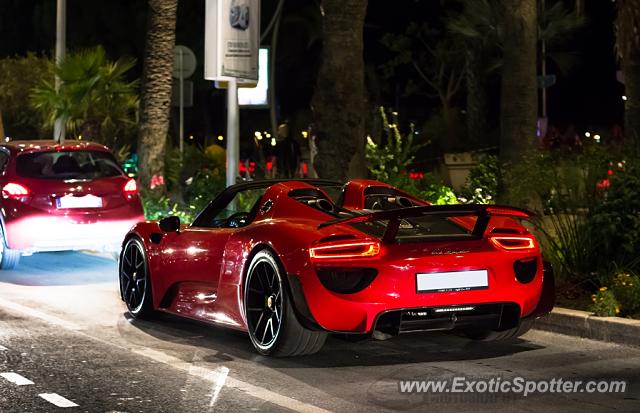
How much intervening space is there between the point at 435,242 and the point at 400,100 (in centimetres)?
6962

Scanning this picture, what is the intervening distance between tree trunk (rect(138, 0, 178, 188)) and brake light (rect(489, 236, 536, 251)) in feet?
44.2

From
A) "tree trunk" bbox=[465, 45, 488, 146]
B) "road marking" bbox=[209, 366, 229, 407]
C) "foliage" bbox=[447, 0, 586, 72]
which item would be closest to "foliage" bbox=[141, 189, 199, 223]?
"road marking" bbox=[209, 366, 229, 407]

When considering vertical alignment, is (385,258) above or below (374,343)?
above

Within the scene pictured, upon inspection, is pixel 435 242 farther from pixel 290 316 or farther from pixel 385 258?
pixel 290 316

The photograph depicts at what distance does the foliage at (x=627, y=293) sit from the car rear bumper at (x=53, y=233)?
22.3 feet

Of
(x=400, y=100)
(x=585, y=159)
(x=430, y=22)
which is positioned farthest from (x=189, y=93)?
(x=400, y=100)

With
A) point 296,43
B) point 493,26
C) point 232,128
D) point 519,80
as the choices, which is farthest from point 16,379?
point 296,43

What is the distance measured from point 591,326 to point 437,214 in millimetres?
2290

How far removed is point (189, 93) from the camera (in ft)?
86.5

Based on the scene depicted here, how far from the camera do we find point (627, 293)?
10648 millimetres

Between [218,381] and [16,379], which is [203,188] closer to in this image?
[16,379]

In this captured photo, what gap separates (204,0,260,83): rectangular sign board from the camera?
16.2 metres

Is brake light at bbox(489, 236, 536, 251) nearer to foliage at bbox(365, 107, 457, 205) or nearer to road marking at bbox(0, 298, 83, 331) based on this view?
road marking at bbox(0, 298, 83, 331)

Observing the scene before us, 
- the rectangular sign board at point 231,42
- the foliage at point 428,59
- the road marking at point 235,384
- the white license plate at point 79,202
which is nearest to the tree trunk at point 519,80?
the rectangular sign board at point 231,42
